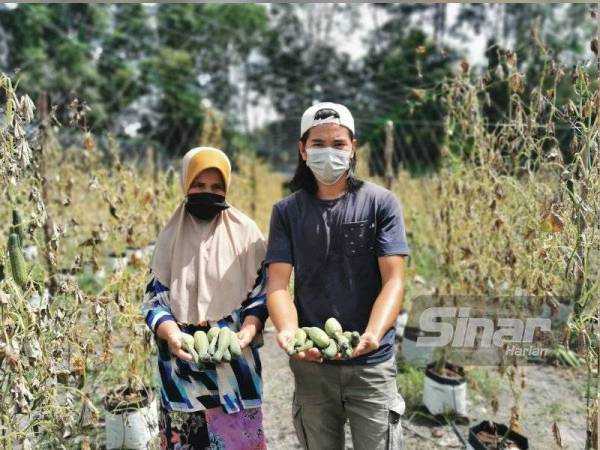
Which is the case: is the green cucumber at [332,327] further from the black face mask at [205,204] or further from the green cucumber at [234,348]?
the black face mask at [205,204]

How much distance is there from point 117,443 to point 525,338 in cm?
228

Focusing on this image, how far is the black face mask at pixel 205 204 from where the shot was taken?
1911 millimetres

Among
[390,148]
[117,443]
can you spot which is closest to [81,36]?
[390,148]

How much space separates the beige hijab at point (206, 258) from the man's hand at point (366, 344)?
47 cm

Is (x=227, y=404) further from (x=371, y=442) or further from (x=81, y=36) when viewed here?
(x=81, y=36)

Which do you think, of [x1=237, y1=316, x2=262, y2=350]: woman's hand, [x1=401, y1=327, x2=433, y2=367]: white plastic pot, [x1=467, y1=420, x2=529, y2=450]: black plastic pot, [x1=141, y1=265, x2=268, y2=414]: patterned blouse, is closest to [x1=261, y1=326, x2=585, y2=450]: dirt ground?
[x1=467, y1=420, x2=529, y2=450]: black plastic pot

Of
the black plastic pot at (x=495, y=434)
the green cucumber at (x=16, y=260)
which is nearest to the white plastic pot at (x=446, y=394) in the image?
the black plastic pot at (x=495, y=434)

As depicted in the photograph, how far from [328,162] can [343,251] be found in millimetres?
308

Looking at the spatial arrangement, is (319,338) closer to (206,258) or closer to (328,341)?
(328,341)

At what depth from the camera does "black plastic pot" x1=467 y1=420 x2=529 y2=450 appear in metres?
2.57

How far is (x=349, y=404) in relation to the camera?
1871 mm

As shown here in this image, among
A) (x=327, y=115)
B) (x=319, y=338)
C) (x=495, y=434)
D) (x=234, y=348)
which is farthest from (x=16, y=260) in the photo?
(x=495, y=434)

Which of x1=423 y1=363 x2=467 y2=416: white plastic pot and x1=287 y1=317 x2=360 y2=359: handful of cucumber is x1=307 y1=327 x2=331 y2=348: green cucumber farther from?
x1=423 y1=363 x2=467 y2=416: white plastic pot

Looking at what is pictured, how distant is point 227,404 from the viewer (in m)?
1.90
